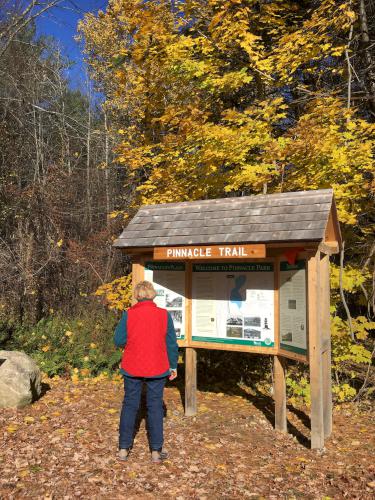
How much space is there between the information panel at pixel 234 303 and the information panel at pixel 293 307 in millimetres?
160

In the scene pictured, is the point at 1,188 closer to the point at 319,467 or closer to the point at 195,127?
the point at 195,127

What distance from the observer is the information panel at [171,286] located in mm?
6246

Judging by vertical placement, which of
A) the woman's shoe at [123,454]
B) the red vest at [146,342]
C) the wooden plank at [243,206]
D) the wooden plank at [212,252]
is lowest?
the woman's shoe at [123,454]

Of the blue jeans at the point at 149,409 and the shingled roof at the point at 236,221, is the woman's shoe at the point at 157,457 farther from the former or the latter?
the shingled roof at the point at 236,221

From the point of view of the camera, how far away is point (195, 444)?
5.18m

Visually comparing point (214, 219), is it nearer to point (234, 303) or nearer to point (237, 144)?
point (234, 303)

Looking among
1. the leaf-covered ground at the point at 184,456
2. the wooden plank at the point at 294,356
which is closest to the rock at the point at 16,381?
the leaf-covered ground at the point at 184,456

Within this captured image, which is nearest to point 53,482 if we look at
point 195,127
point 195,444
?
point 195,444

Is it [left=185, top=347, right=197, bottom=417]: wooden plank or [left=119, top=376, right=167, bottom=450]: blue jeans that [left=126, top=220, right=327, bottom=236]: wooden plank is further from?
[left=119, top=376, right=167, bottom=450]: blue jeans

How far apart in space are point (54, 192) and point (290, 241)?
1201cm

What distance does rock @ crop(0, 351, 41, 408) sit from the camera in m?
6.06

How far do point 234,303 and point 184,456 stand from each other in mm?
1985

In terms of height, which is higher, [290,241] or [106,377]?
[290,241]

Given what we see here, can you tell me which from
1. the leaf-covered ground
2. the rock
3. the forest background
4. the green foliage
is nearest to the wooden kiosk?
the leaf-covered ground
